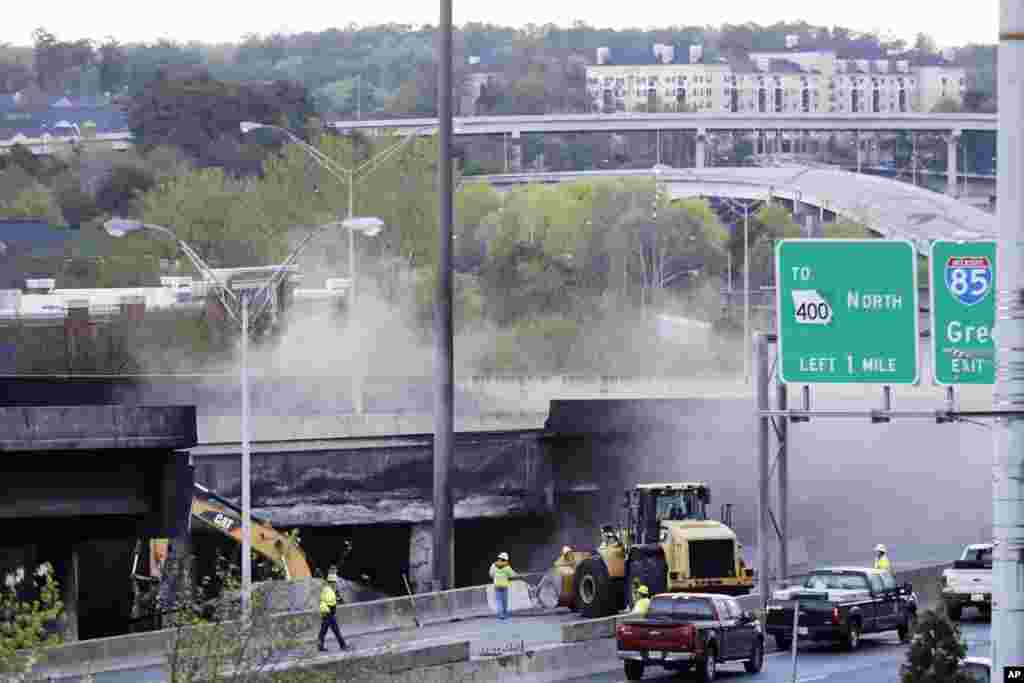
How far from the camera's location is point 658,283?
140 meters

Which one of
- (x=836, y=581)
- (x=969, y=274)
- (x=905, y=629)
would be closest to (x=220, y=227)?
(x=905, y=629)

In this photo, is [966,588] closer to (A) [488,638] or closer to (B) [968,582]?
(B) [968,582]

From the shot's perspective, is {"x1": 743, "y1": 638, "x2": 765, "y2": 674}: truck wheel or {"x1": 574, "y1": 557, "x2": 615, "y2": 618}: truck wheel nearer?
{"x1": 743, "y1": 638, "x2": 765, "y2": 674}: truck wheel

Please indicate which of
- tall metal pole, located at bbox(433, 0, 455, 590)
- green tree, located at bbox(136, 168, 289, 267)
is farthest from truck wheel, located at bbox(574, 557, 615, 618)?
green tree, located at bbox(136, 168, 289, 267)

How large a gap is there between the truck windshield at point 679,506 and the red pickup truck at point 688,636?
7.21 meters

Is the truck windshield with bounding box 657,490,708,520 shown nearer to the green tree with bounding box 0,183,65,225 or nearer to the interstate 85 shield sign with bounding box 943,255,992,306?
the interstate 85 shield sign with bounding box 943,255,992,306

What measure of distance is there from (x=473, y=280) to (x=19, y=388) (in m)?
82.2

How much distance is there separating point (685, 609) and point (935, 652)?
1116cm

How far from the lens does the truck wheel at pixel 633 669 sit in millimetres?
35500

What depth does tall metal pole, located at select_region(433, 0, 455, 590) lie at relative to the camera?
4219 centimetres

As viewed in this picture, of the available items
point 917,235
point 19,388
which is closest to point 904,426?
point 19,388

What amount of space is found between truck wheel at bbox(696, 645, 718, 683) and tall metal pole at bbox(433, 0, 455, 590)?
8.67 meters

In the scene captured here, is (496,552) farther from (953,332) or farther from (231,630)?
(231,630)

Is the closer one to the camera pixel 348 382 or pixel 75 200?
pixel 348 382
